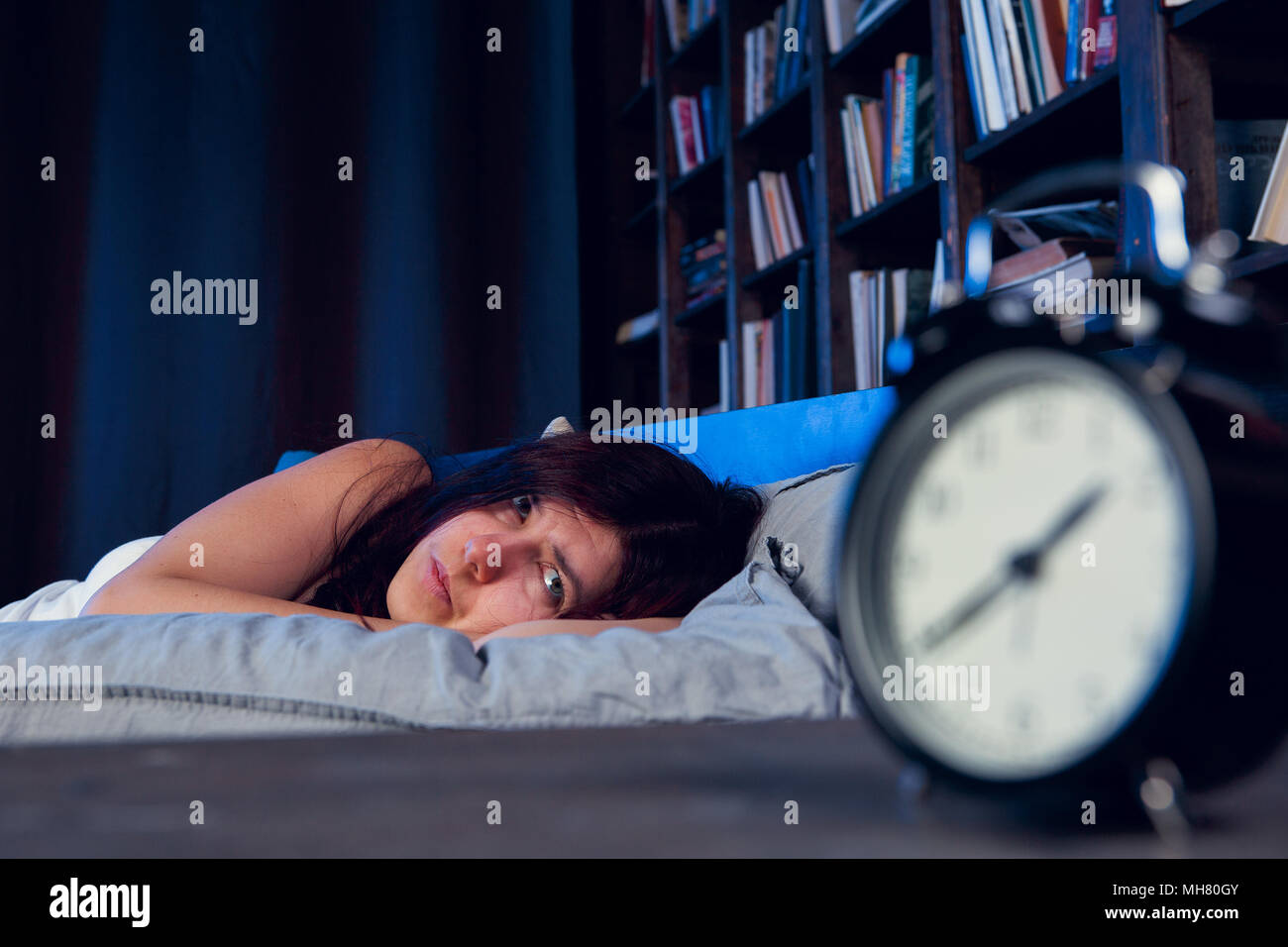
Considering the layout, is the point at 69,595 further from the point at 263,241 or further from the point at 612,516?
the point at 263,241

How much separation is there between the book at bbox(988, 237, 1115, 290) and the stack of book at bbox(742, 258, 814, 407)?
678 millimetres

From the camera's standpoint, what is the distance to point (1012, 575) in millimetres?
314

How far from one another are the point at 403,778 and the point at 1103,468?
23cm

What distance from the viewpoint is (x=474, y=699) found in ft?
1.62

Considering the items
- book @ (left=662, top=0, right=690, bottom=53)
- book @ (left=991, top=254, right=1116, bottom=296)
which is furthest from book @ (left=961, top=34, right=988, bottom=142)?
book @ (left=662, top=0, right=690, bottom=53)

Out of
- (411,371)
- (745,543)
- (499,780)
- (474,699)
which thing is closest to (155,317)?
(411,371)

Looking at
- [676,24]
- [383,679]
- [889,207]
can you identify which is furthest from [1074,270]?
[676,24]

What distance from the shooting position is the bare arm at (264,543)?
1.08 m

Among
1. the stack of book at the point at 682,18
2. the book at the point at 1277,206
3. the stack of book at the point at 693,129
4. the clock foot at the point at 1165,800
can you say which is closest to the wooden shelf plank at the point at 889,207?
the book at the point at 1277,206

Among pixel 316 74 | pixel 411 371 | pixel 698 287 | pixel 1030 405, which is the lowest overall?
pixel 1030 405

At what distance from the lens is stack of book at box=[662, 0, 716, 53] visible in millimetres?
2906

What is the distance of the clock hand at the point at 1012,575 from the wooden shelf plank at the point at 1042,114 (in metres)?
1.39

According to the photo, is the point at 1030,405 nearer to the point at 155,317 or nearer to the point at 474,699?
the point at 474,699

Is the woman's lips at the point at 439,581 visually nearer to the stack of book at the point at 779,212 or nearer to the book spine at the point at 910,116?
the book spine at the point at 910,116
